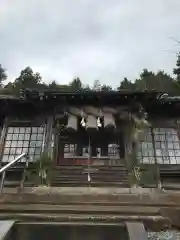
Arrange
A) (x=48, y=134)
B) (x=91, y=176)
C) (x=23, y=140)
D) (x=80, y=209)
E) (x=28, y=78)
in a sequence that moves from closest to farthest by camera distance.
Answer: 1. (x=80, y=209)
2. (x=91, y=176)
3. (x=48, y=134)
4. (x=23, y=140)
5. (x=28, y=78)

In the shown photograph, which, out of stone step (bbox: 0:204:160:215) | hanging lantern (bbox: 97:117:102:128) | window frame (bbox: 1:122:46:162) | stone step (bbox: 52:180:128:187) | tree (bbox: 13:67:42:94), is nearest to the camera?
stone step (bbox: 0:204:160:215)

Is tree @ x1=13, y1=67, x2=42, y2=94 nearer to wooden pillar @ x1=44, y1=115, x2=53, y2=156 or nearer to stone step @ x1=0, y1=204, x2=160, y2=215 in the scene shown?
wooden pillar @ x1=44, y1=115, x2=53, y2=156

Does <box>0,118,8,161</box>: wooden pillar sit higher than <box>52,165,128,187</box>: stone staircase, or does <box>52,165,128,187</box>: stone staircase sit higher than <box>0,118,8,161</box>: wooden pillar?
<box>0,118,8,161</box>: wooden pillar

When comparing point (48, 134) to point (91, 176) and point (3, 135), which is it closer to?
point (3, 135)

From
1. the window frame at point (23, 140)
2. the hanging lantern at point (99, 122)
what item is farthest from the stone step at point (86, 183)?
the hanging lantern at point (99, 122)

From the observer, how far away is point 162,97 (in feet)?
36.2

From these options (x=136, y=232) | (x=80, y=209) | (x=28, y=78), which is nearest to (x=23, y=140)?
(x=80, y=209)

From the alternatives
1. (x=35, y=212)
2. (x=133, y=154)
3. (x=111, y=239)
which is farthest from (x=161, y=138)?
(x=111, y=239)

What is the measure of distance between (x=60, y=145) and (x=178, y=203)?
5742 mm

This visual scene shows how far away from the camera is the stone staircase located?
9.26 meters

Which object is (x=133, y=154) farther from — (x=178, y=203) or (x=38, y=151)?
(x=178, y=203)

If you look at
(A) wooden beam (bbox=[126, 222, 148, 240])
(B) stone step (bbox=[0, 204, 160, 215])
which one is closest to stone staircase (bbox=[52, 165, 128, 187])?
(B) stone step (bbox=[0, 204, 160, 215])

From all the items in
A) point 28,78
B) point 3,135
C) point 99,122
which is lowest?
point 3,135

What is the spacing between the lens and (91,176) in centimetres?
957
